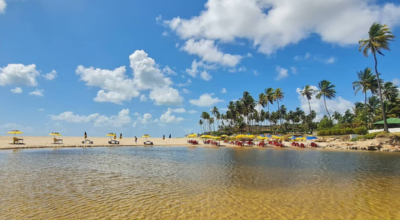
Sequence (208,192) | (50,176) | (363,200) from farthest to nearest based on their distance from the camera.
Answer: (50,176), (208,192), (363,200)

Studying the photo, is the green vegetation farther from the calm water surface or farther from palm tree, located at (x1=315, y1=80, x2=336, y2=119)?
the calm water surface

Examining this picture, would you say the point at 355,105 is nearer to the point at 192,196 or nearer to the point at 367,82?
the point at 367,82

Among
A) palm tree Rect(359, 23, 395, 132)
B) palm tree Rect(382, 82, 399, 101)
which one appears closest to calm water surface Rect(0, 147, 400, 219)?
palm tree Rect(359, 23, 395, 132)

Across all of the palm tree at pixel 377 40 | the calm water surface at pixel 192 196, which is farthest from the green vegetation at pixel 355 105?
the calm water surface at pixel 192 196

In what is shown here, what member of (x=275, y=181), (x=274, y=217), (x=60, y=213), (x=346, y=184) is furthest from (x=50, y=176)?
(x=346, y=184)

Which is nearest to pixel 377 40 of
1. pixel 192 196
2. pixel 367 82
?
pixel 367 82

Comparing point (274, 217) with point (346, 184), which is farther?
point (346, 184)

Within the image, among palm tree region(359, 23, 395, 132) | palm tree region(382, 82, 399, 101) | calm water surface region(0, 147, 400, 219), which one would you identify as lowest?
calm water surface region(0, 147, 400, 219)

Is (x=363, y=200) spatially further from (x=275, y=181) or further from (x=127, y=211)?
(x=127, y=211)

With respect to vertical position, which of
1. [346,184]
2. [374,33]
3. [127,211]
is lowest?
[346,184]

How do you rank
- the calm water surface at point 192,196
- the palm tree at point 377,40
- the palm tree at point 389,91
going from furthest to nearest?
the palm tree at point 389,91 < the palm tree at point 377,40 < the calm water surface at point 192,196

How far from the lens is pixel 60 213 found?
725 cm

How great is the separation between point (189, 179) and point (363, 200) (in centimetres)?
915

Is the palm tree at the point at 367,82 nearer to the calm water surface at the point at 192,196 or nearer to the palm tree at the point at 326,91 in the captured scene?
the palm tree at the point at 326,91
